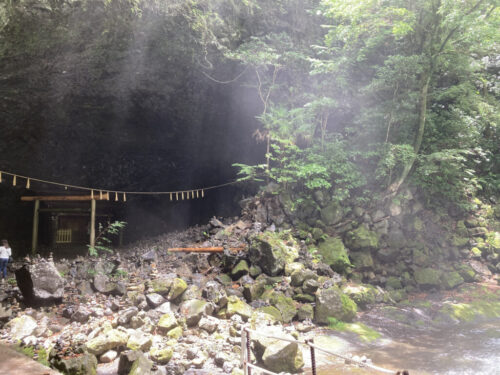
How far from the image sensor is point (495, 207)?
12.9 meters

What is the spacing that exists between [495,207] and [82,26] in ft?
55.4

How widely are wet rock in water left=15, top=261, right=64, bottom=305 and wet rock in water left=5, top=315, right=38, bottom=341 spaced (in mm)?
668

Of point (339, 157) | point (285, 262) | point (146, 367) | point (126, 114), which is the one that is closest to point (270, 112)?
point (339, 157)

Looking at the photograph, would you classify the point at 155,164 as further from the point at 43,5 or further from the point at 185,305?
the point at 185,305

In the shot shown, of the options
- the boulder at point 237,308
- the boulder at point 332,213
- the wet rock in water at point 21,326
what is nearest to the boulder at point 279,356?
the boulder at point 237,308

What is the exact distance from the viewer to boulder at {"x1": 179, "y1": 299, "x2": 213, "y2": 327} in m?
6.55

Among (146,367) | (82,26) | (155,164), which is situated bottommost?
(146,367)

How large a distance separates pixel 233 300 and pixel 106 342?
3.05m

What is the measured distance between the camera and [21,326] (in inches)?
227

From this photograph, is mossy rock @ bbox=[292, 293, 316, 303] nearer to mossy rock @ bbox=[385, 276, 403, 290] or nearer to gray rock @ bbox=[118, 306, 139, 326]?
mossy rock @ bbox=[385, 276, 403, 290]

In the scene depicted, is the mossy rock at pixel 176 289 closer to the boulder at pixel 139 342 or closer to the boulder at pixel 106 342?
the boulder at pixel 139 342

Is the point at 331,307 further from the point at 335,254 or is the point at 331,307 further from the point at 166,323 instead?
the point at 166,323

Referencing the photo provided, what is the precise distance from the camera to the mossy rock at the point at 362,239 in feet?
35.5

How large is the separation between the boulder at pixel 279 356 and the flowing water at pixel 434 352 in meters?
0.55
